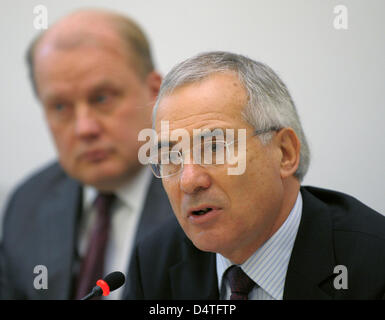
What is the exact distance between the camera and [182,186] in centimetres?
123

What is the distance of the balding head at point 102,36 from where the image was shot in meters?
1.79

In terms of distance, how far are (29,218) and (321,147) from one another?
1.21 m

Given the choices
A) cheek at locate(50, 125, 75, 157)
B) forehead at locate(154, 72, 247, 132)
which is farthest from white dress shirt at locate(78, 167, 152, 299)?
forehead at locate(154, 72, 247, 132)

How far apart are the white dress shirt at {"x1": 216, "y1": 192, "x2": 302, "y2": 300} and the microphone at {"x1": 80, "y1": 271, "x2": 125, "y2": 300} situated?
1.14 ft

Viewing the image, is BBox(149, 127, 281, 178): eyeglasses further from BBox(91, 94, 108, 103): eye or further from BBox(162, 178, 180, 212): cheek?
BBox(91, 94, 108, 103): eye

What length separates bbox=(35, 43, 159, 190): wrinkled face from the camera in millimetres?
1765

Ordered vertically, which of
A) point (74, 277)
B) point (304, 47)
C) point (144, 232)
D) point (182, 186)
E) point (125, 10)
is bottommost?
point (74, 277)

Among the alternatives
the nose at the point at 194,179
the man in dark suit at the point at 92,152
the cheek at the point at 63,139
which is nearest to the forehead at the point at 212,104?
the nose at the point at 194,179

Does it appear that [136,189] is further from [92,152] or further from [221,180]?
[221,180]

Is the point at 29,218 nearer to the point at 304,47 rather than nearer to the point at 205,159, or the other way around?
the point at 205,159

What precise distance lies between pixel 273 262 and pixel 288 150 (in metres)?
0.31

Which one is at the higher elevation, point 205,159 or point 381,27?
point 381,27

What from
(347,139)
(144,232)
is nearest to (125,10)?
(144,232)

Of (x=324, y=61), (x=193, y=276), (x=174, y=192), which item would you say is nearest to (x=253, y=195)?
(x=174, y=192)
